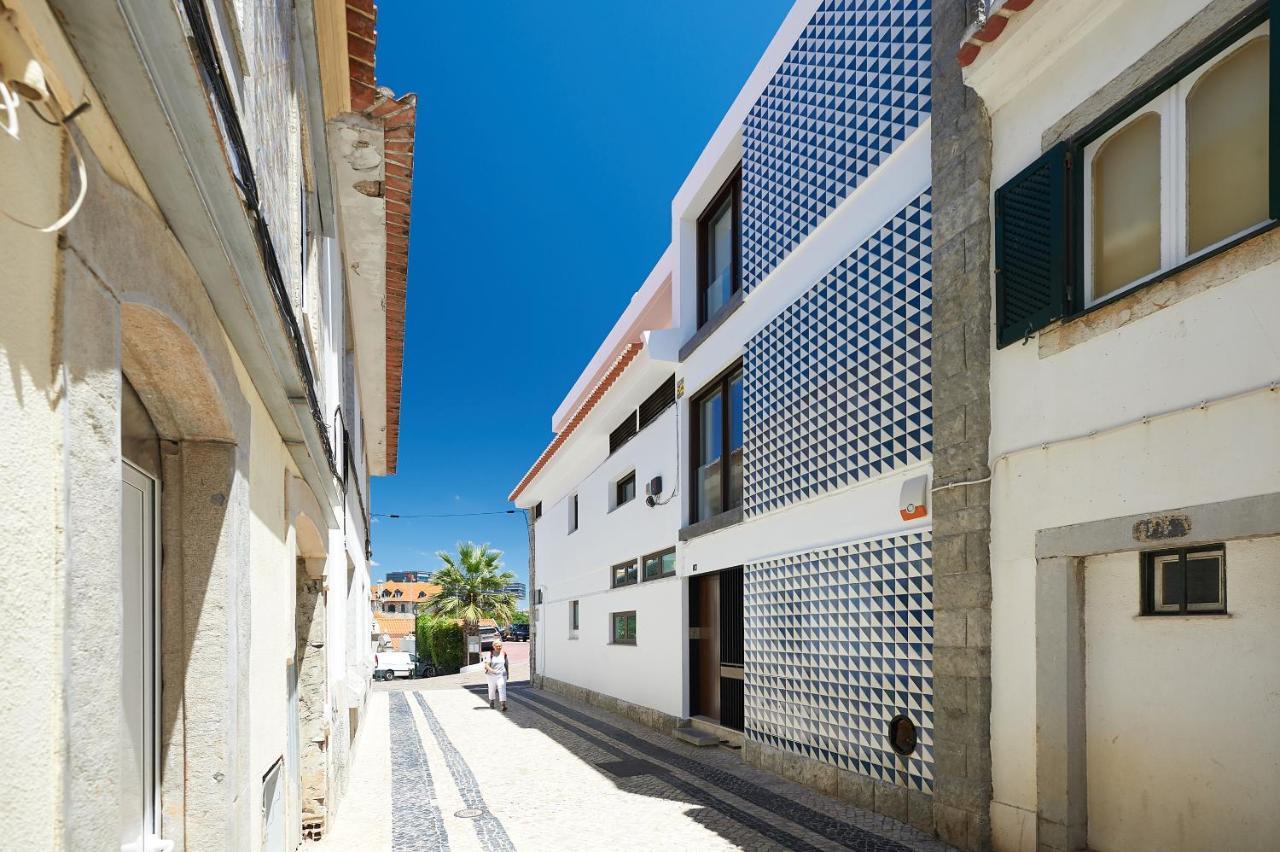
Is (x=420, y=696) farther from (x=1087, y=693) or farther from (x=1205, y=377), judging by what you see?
(x=1205, y=377)

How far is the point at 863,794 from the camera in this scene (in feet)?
23.6

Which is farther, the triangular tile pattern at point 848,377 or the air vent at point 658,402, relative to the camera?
the air vent at point 658,402

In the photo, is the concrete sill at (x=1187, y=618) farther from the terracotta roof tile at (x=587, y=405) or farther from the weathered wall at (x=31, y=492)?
the terracotta roof tile at (x=587, y=405)

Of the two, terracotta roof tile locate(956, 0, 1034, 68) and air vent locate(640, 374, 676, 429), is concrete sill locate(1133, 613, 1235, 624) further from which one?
air vent locate(640, 374, 676, 429)

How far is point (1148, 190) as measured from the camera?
5.05m

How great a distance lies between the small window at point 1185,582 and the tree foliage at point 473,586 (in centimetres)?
3324

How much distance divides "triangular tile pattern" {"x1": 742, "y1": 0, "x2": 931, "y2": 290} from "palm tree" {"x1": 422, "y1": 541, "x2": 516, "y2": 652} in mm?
28849

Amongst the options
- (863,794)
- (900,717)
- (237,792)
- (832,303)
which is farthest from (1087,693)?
(237,792)

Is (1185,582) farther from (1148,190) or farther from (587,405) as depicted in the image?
(587,405)

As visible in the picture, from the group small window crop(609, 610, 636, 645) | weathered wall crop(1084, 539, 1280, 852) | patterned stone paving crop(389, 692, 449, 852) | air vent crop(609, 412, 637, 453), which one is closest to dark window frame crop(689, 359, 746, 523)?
air vent crop(609, 412, 637, 453)

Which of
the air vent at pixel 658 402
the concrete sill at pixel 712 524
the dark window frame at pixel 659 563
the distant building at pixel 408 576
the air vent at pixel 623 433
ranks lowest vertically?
the distant building at pixel 408 576

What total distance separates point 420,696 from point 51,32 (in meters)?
19.8

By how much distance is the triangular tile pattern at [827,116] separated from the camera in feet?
23.7

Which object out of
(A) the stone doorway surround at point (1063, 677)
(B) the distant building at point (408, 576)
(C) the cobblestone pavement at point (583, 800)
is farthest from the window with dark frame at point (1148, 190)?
(B) the distant building at point (408, 576)
